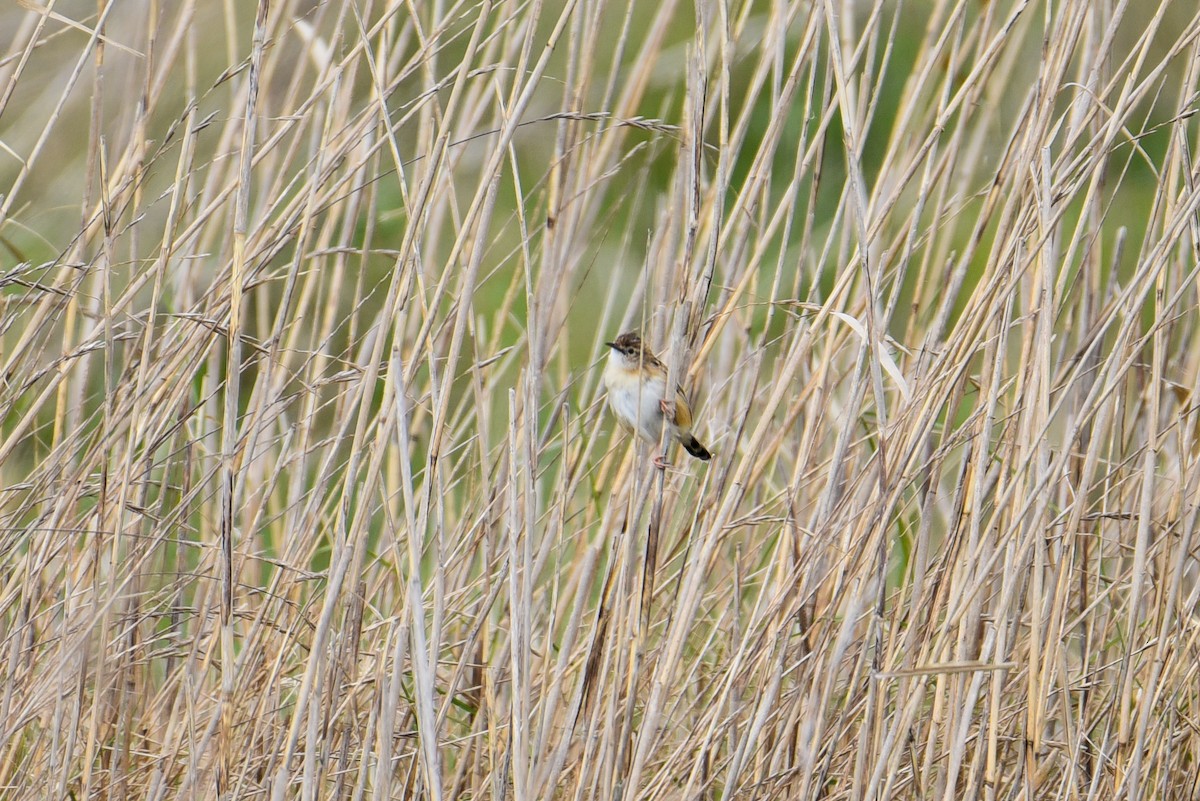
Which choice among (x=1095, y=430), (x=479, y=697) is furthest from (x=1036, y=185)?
(x=479, y=697)

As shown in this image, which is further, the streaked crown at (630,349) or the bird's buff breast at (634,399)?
the streaked crown at (630,349)

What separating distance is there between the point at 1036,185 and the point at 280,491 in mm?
2431

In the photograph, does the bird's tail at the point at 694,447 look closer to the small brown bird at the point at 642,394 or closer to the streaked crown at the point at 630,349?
the small brown bird at the point at 642,394

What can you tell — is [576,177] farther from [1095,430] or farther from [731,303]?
[1095,430]

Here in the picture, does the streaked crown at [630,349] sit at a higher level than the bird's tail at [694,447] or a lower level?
higher

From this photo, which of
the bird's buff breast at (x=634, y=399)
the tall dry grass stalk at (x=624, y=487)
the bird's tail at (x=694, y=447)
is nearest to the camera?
the tall dry grass stalk at (x=624, y=487)

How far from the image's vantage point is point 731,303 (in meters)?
1.90

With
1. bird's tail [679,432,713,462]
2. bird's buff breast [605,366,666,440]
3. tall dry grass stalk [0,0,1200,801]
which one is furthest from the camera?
bird's tail [679,432,713,462]

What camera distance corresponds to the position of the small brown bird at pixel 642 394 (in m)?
2.39

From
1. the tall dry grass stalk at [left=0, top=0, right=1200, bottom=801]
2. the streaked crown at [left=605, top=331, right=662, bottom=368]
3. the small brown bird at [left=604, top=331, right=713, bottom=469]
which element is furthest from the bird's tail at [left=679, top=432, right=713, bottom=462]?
the tall dry grass stalk at [left=0, top=0, right=1200, bottom=801]

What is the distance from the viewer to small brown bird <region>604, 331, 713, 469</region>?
7.83 feet

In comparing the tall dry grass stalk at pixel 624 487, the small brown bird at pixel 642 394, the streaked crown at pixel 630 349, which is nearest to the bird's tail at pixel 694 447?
the small brown bird at pixel 642 394

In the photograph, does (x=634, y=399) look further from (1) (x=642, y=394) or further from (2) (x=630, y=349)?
(2) (x=630, y=349)

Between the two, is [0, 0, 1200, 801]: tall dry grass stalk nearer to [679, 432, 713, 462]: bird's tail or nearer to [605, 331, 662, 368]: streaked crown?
[679, 432, 713, 462]: bird's tail
